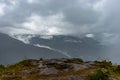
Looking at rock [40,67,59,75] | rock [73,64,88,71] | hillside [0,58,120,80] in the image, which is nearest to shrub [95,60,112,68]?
hillside [0,58,120,80]

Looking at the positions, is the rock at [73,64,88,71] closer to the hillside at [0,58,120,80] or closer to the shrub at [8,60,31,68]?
the hillside at [0,58,120,80]

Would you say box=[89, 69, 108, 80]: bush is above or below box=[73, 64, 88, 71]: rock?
below

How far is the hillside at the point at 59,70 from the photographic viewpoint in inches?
1784

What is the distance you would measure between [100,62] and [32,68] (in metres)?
11.0

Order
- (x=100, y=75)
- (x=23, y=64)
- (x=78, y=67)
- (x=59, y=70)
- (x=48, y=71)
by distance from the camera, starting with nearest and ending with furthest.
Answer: (x=100, y=75) < (x=48, y=71) < (x=59, y=70) < (x=78, y=67) < (x=23, y=64)

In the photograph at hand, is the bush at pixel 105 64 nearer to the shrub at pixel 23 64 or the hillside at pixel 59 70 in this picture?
the hillside at pixel 59 70

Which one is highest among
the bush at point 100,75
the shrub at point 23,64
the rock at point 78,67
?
the shrub at point 23,64

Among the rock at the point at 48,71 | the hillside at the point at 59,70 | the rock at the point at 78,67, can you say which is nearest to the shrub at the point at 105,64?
the hillside at the point at 59,70

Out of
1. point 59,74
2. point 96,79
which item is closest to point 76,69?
point 59,74

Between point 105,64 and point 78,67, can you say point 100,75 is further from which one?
point 105,64

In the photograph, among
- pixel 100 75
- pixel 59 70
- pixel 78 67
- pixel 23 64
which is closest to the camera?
pixel 100 75

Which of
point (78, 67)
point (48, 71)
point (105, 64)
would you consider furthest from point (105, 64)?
point (48, 71)

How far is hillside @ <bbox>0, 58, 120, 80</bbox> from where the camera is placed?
1784 inches

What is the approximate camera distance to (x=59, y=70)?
49094 mm
